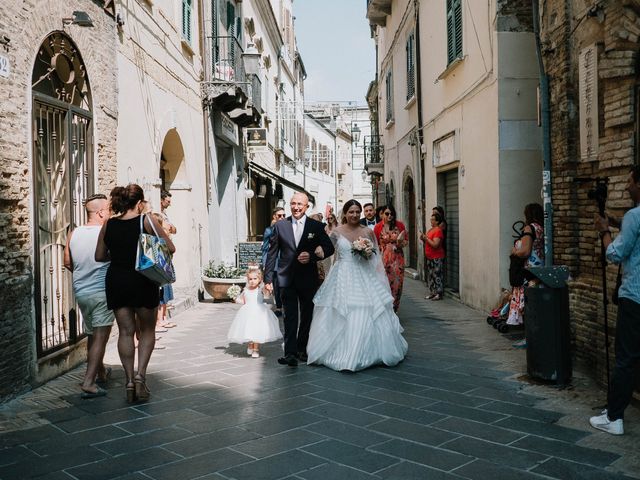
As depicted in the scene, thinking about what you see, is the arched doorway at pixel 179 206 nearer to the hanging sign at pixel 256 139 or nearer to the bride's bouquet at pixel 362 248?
the bride's bouquet at pixel 362 248

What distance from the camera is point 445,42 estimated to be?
13.2 m

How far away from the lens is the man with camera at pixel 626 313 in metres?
4.53

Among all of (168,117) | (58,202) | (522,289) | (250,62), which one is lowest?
(522,289)

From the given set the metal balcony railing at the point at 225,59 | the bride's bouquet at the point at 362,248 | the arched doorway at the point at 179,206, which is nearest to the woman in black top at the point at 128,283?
the bride's bouquet at the point at 362,248

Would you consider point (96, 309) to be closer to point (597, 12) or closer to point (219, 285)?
point (597, 12)

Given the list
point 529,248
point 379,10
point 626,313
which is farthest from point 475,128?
point 379,10

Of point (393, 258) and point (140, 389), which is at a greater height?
point (393, 258)

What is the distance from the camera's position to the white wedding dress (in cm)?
697

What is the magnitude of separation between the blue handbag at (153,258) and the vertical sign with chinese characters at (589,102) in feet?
13.5

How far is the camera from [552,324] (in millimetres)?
6035

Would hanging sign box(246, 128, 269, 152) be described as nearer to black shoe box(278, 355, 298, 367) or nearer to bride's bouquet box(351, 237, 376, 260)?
bride's bouquet box(351, 237, 376, 260)

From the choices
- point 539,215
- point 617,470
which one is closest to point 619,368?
point 617,470

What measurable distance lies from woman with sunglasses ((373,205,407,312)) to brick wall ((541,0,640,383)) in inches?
112

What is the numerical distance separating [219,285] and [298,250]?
583 centimetres
